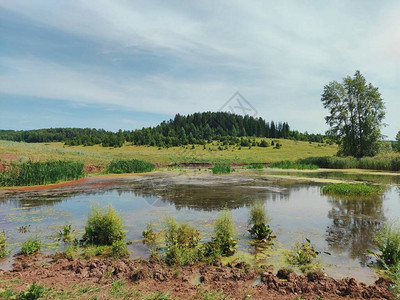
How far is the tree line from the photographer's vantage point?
286ft

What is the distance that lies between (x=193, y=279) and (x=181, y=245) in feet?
5.43

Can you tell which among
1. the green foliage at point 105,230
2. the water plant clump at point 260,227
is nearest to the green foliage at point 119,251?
the green foliage at point 105,230

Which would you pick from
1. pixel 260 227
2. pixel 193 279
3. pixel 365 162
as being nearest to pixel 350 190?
pixel 260 227

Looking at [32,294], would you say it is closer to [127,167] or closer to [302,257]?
[302,257]

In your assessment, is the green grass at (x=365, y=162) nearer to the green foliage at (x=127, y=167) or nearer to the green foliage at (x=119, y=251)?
the green foliage at (x=127, y=167)

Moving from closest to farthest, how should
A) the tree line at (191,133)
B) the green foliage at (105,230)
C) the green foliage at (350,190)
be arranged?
the green foliage at (105,230)
the green foliage at (350,190)
the tree line at (191,133)

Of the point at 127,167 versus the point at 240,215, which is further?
the point at 127,167

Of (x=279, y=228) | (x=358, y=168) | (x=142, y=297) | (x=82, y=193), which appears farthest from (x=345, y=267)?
(x=358, y=168)

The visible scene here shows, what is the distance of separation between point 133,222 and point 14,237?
12.7 feet

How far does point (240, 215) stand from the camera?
40.9ft

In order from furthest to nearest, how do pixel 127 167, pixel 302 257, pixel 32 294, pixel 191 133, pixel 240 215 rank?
pixel 191 133, pixel 127 167, pixel 240 215, pixel 302 257, pixel 32 294

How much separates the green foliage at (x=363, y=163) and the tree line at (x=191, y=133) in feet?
133

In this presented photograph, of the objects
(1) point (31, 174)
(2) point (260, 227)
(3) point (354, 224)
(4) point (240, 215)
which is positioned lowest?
(4) point (240, 215)

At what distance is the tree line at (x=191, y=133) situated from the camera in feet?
286
